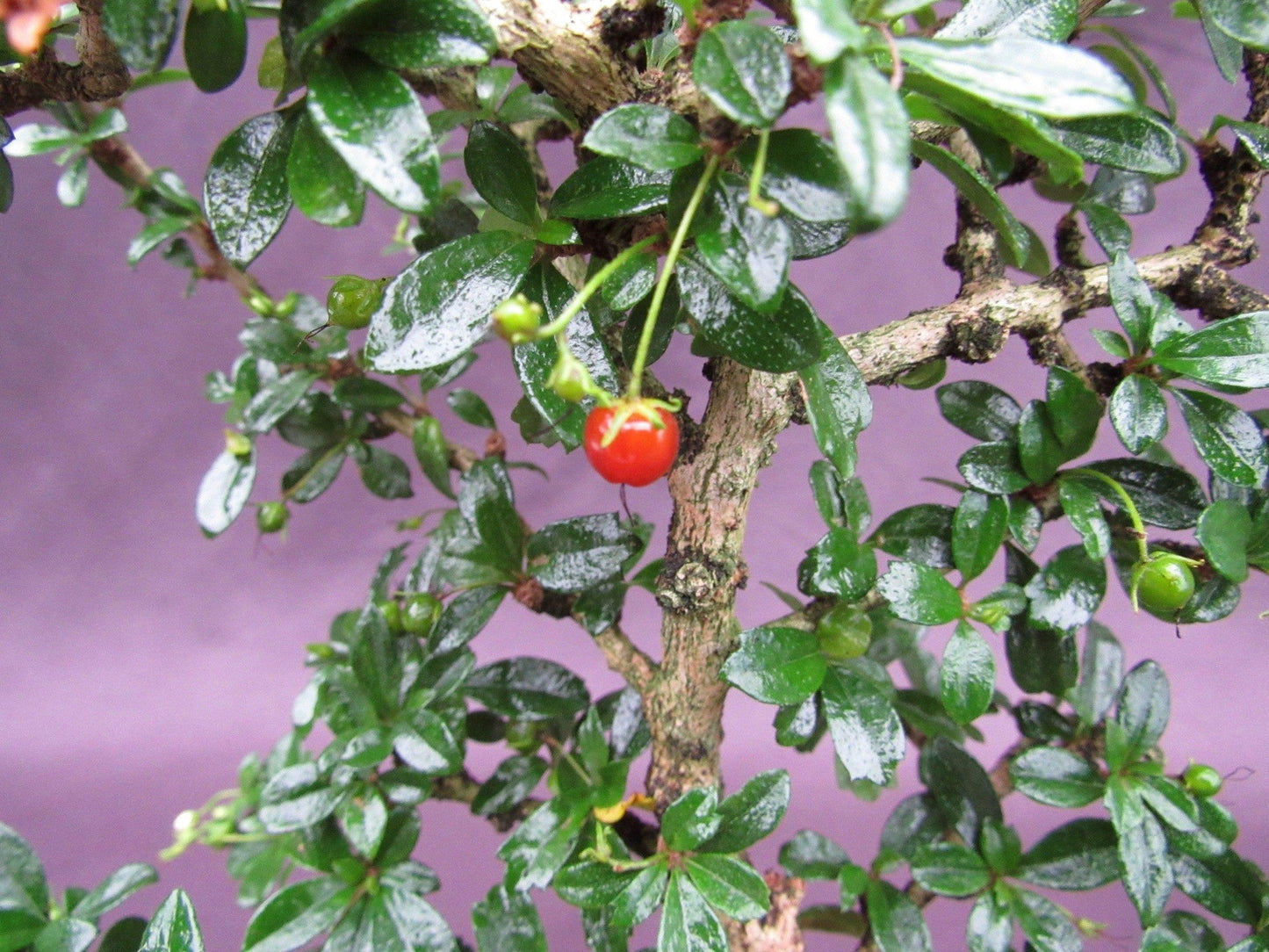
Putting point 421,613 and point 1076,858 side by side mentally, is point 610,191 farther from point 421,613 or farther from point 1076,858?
point 1076,858

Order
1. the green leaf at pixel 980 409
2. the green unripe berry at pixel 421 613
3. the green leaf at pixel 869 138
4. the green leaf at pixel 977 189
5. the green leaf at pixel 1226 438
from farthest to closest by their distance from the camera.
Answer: the green unripe berry at pixel 421 613 < the green leaf at pixel 980 409 < the green leaf at pixel 1226 438 < the green leaf at pixel 977 189 < the green leaf at pixel 869 138

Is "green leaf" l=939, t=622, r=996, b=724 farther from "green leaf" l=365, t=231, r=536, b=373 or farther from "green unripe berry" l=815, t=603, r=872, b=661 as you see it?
"green leaf" l=365, t=231, r=536, b=373

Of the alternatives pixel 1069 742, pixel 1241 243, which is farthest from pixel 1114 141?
pixel 1069 742

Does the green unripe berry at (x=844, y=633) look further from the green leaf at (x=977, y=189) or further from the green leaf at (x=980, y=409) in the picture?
the green leaf at (x=977, y=189)

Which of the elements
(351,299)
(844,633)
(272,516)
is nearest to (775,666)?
(844,633)

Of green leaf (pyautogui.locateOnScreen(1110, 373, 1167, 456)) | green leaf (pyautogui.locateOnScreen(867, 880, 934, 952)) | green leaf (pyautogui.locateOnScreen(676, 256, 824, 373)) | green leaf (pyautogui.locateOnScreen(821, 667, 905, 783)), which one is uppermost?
green leaf (pyautogui.locateOnScreen(676, 256, 824, 373))

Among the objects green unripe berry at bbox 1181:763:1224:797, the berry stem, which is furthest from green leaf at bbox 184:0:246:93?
green unripe berry at bbox 1181:763:1224:797

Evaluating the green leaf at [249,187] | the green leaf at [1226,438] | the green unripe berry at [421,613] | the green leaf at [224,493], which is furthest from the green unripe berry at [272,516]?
the green leaf at [1226,438]
